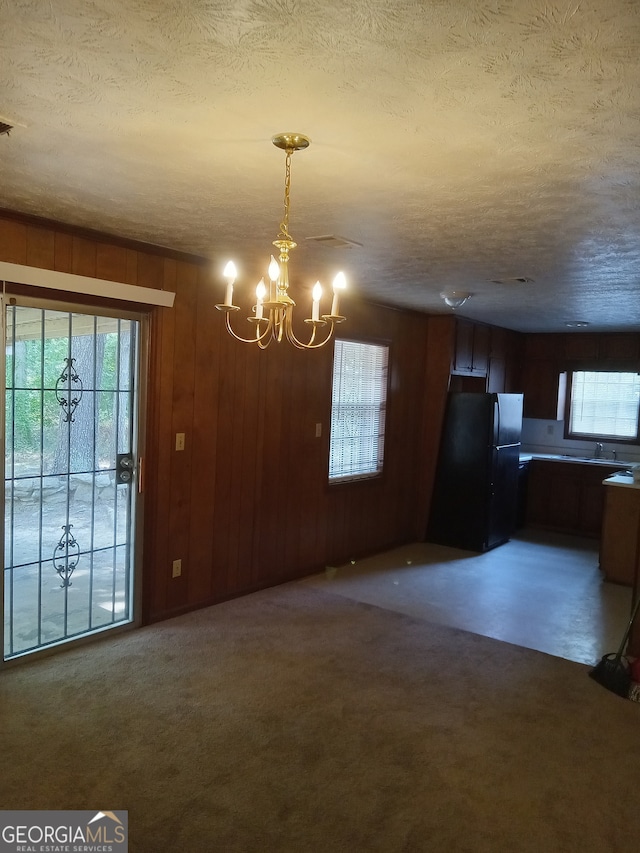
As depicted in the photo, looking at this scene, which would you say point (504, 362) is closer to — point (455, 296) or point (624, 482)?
point (624, 482)

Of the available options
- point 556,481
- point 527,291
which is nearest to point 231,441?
point 527,291

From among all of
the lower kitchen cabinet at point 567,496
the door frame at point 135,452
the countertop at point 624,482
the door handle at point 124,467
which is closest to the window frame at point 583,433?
the lower kitchen cabinet at point 567,496

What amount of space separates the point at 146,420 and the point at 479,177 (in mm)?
2301

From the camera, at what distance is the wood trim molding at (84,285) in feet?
9.84

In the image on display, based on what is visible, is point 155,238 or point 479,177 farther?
point 155,238

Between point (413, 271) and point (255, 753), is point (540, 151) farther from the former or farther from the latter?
point (255, 753)

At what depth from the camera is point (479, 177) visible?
228 cm

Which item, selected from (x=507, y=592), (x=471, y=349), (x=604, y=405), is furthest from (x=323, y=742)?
(x=604, y=405)

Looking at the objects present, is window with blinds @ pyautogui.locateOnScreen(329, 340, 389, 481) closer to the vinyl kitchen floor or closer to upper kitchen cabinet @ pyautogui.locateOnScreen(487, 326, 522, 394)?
the vinyl kitchen floor

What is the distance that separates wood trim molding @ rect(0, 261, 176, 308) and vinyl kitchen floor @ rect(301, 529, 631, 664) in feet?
7.91

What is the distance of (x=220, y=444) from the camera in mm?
4152

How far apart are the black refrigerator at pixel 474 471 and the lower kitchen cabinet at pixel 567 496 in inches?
36.5

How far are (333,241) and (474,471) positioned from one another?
10.7ft

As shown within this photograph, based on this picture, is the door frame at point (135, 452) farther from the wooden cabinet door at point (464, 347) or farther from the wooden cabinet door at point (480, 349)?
the wooden cabinet door at point (480, 349)
